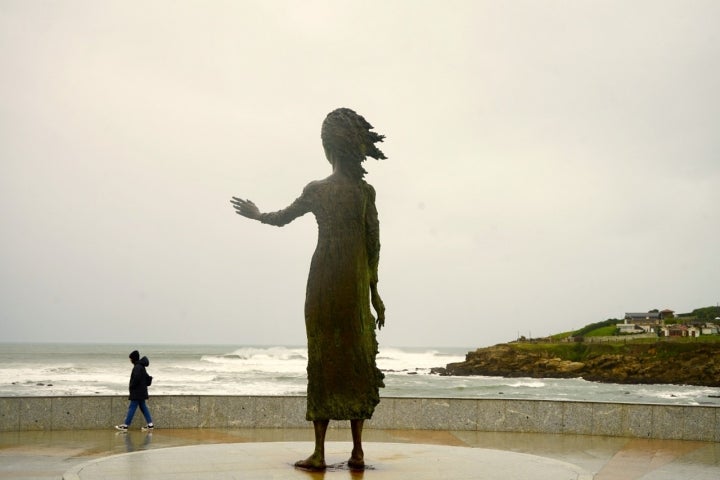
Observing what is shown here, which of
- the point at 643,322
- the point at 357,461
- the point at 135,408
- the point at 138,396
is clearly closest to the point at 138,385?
the point at 138,396

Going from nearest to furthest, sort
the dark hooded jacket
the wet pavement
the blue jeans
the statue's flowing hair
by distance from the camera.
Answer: the wet pavement, the statue's flowing hair, the dark hooded jacket, the blue jeans

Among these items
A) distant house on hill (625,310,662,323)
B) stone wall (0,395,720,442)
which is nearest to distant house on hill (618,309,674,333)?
distant house on hill (625,310,662,323)

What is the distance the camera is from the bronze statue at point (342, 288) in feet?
23.0

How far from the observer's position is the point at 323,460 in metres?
6.78

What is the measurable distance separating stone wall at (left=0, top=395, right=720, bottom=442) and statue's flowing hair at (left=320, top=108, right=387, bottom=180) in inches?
241

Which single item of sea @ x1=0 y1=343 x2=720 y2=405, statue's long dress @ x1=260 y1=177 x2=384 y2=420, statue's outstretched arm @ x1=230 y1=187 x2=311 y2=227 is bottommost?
sea @ x1=0 y1=343 x2=720 y2=405

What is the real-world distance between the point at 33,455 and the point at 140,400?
8.16ft

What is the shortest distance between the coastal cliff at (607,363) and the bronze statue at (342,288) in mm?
56527

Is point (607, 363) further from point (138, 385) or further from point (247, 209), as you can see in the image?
point (247, 209)

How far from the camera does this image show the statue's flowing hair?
7.33 metres

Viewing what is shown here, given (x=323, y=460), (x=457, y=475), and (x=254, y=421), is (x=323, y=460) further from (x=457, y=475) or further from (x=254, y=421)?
(x=254, y=421)

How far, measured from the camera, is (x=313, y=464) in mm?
6715

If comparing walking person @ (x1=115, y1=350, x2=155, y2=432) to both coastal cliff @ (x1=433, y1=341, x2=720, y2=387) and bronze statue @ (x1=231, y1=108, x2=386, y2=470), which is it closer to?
bronze statue @ (x1=231, y1=108, x2=386, y2=470)

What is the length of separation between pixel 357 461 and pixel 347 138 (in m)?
2.86
